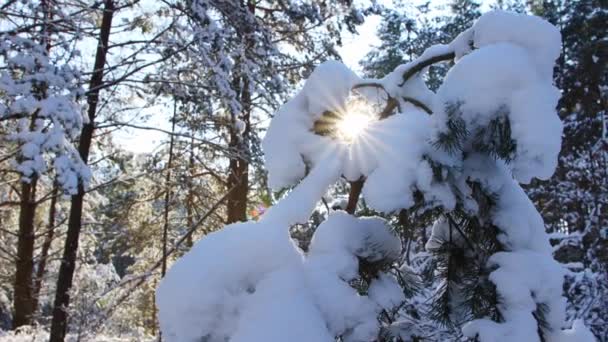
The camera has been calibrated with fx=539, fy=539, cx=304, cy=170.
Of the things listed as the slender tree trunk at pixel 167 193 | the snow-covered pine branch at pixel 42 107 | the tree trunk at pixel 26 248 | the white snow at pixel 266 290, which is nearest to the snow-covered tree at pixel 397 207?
the white snow at pixel 266 290

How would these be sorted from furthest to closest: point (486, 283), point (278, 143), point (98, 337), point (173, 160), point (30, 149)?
point (173, 160)
point (98, 337)
point (30, 149)
point (278, 143)
point (486, 283)

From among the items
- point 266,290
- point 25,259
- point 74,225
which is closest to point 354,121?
point 266,290

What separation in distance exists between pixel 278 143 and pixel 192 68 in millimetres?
5759

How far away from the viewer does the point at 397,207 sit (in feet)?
3.84

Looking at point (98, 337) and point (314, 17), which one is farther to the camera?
point (98, 337)

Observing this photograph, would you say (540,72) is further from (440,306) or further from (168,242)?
(168,242)

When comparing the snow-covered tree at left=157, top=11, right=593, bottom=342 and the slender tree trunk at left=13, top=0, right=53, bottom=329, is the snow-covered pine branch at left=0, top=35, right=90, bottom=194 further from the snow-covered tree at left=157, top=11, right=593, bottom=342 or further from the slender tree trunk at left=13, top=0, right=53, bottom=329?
the slender tree trunk at left=13, top=0, right=53, bottom=329

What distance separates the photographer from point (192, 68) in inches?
272

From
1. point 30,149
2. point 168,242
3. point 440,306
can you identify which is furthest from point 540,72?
point 168,242

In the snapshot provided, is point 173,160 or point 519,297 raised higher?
point 173,160

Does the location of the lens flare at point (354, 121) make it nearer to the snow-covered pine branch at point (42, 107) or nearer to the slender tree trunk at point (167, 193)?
the snow-covered pine branch at point (42, 107)

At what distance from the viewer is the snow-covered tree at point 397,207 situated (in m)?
1.17

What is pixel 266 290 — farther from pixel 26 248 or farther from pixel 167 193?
pixel 26 248


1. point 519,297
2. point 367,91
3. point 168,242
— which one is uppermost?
point 168,242
